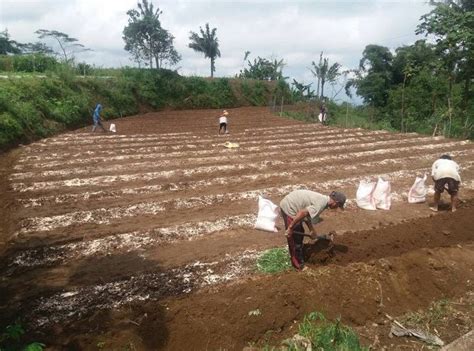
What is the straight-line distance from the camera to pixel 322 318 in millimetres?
4801

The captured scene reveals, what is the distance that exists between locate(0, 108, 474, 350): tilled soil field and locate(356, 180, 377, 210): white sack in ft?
0.59

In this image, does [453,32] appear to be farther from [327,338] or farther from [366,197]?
[327,338]

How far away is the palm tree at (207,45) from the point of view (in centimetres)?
4153

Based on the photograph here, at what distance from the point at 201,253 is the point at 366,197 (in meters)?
4.09

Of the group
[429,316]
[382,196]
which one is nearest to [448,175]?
[382,196]

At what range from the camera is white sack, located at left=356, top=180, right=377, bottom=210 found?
345 inches

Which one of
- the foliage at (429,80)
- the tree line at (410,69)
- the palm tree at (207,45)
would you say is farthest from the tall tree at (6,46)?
the foliage at (429,80)

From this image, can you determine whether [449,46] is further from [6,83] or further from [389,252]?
[6,83]

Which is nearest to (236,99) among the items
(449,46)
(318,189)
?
(449,46)

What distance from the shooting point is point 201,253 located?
22.4ft

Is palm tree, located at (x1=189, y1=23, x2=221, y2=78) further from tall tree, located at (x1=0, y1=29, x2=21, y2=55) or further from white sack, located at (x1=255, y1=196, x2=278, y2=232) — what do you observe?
white sack, located at (x1=255, y1=196, x2=278, y2=232)

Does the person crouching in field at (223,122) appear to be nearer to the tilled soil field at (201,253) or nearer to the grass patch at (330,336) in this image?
the tilled soil field at (201,253)

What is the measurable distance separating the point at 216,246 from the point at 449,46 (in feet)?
56.6

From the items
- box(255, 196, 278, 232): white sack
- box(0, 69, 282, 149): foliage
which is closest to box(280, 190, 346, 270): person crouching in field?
box(255, 196, 278, 232): white sack
